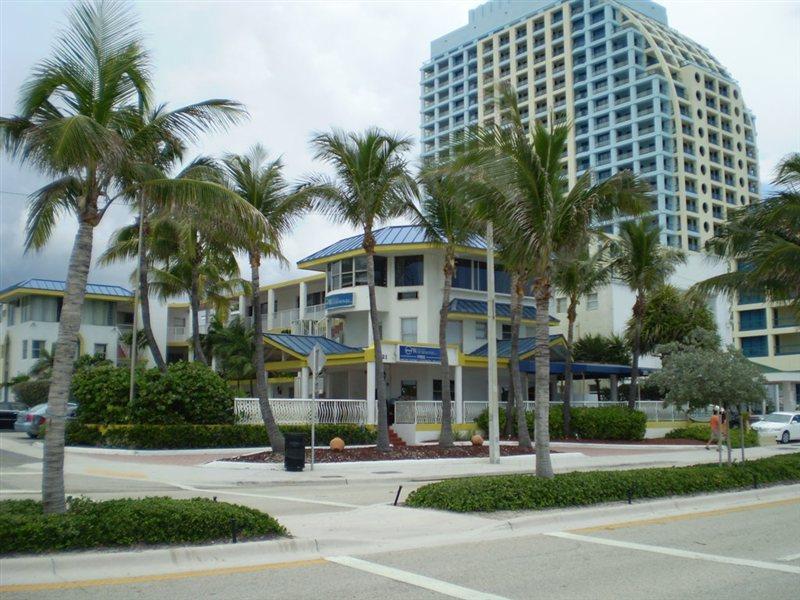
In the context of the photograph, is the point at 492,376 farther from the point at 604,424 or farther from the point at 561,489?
the point at 604,424

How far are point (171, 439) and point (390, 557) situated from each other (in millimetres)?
18603

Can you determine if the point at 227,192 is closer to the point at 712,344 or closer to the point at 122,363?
the point at 712,344

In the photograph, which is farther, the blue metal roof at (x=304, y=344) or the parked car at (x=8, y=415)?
the parked car at (x=8, y=415)

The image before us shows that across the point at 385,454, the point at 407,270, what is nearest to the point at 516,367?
the point at 385,454

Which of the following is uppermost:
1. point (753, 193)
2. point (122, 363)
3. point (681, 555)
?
point (753, 193)

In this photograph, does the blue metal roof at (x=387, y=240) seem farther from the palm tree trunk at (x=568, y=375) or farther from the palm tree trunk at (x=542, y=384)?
the palm tree trunk at (x=542, y=384)

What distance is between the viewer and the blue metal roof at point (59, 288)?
47.8 m

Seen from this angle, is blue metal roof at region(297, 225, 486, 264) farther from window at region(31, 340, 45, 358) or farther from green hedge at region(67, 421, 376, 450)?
window at region(31, 340, 45, 358)

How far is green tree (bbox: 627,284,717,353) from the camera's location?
151 ft

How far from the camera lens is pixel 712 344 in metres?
32.7

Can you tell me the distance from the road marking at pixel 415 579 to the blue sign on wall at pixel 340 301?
26061 mm

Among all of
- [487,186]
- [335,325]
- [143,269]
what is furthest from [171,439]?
[487,186]

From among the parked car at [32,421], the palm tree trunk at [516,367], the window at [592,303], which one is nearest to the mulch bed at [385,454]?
the palm tree trunk at [516,367]

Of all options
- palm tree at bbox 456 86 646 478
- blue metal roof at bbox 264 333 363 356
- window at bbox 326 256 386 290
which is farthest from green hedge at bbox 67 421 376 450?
palm tree at bbox 456 86 646 478
